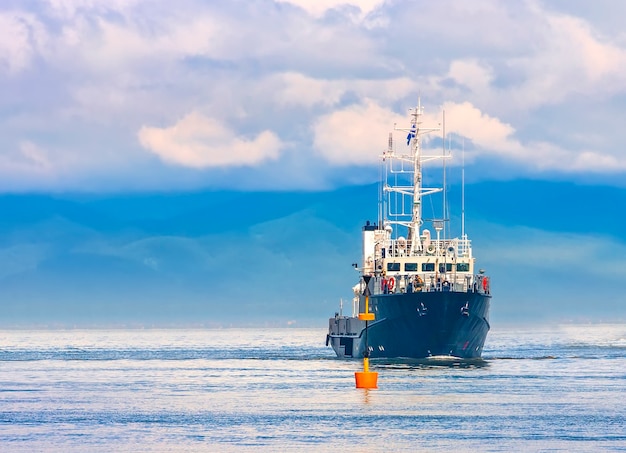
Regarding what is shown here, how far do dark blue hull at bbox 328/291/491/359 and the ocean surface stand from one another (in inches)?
65.1

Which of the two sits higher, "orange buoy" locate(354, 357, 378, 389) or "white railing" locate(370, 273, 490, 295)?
"white railing" locate(370, 273, 490, 295)

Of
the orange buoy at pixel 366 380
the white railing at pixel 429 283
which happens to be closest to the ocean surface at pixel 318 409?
the orange buoy at pixel 366 380

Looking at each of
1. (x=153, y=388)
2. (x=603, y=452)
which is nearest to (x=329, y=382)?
(x=153, y=388)

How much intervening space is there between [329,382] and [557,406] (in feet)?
72.6

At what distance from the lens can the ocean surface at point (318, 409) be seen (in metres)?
53.9

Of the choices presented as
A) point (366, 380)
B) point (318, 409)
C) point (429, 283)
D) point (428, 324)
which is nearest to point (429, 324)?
point (428, 324)

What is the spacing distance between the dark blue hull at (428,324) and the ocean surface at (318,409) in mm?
1653

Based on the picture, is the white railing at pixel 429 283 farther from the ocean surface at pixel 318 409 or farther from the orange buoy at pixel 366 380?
the orange buoy at pixel 366 380

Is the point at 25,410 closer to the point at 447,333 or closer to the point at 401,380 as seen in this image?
the point at 401,380

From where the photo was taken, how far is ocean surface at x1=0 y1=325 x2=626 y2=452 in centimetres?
5394

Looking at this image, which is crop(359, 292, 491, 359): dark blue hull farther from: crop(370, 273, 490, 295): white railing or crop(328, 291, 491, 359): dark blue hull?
crop(370, 273, 490, 295): white railing

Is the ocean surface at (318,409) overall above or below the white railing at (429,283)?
below

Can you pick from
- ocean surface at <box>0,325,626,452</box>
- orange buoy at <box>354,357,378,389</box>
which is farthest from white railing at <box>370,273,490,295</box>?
orange buoy at <box>354,357,378,389</box>

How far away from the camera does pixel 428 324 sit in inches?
4097
